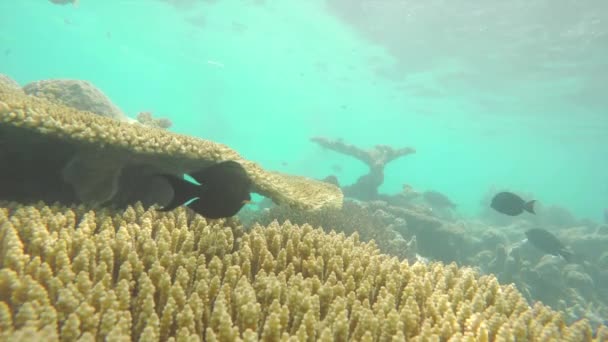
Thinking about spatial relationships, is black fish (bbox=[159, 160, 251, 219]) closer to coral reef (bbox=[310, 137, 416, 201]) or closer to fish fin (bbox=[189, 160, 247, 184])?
fish fin (bbox=[189, 160, 247, 184])

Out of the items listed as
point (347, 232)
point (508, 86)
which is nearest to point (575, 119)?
point (508, 86)

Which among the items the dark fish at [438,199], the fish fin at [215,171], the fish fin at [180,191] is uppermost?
the dark fish at [438,199]

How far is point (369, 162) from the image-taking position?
70.8 ft

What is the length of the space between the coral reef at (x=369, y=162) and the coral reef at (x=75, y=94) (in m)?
14.3

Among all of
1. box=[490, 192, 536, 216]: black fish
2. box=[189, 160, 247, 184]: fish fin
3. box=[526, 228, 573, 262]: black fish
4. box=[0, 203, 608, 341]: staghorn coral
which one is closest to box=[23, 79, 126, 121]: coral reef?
box=[0, 203, 608, 341]: staghorn coral

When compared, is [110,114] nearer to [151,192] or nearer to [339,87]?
[151,192]

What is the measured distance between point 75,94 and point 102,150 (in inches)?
215

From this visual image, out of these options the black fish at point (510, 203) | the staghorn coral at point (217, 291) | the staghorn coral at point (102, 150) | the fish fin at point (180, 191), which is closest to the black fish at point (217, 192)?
the fish fin at point (180, 191)

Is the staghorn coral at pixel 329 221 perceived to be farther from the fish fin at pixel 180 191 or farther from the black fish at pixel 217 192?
the fish fin at pixel 180 191

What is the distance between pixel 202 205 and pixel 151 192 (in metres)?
1.76

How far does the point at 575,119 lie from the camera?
42344 mm

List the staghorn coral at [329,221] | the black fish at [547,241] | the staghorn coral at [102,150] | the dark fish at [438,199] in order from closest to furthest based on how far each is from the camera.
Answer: the staghorn coral at [102,150]
the staghorn coral at [329,221]
the black fish at [547,241]
the dark fish at [438,199]

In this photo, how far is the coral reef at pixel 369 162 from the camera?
19688 millimetres

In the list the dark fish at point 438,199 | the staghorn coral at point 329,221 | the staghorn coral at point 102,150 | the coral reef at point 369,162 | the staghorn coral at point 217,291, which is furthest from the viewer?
the dark fish at point 438,199
